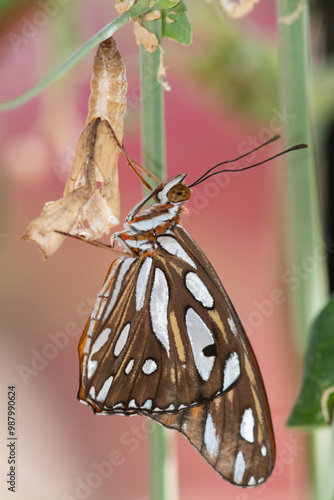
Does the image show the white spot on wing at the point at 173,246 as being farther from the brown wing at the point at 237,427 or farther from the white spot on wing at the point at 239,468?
the white spot on wing at the point at 239,468

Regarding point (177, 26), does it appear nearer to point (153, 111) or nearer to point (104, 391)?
point (153, 111)

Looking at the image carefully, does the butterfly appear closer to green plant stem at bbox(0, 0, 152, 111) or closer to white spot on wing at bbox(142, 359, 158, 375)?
white spot on wing at bbox(142, 359, 158, 375)

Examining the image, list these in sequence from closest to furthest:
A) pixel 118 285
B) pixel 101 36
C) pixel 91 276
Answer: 1. pixel 101 36
2. pixel 118 285
3. pixel 91 276

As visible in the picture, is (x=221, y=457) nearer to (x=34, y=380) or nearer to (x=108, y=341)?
(x=108, y=341)

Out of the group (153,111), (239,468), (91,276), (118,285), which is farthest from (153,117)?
(91,276)

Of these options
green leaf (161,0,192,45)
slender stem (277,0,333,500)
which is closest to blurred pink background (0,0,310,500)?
→ slender stem (277,0,333,500)

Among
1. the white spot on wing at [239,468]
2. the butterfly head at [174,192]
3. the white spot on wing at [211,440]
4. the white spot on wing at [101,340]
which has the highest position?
the butterfly head at [174,192]

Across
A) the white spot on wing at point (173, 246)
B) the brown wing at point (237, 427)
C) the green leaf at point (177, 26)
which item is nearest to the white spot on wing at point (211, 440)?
the brown wing at point (237, 427)
